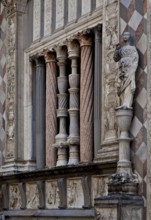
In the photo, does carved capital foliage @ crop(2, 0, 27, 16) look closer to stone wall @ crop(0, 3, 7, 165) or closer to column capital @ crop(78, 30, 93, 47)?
stone wall @ crop(0, 3, 7, 165)

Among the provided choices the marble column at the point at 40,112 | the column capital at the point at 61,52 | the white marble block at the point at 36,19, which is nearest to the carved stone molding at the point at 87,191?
the marble column at the point at 40,112

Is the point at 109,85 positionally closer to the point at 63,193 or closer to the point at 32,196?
the point at 63,193

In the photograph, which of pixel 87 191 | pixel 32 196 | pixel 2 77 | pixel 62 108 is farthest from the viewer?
pixel 2 77

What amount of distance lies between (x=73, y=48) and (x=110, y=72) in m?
1.99

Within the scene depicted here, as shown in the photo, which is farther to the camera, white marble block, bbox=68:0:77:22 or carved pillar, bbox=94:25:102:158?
white marble block, bbox=68:0:77:22

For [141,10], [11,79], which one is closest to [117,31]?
[141,10]

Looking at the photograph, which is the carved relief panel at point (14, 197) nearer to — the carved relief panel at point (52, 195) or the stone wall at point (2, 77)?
the stone wall at point (2, 77)

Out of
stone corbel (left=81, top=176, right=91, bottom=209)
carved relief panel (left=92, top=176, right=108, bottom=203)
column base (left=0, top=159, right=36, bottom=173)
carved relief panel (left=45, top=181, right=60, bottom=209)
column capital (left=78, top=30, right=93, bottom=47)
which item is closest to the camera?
carved relief panel (left=92, top=176, right=108, bottom=203)

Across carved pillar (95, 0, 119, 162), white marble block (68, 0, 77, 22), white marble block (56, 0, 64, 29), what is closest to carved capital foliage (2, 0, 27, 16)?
white marble block (56, 0, 64, 29)

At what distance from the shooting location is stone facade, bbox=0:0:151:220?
11258 mm

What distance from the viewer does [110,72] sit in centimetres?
1225

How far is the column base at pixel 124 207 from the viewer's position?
1070 cm

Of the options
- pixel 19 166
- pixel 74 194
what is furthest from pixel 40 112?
pixel 74 194

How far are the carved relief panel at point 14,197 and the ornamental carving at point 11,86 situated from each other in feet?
2.57
